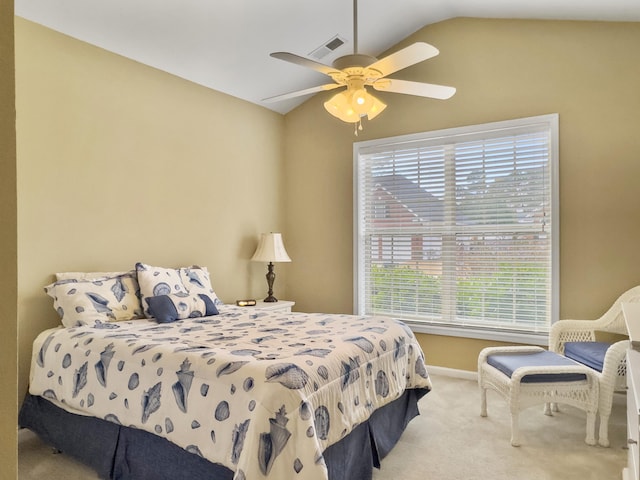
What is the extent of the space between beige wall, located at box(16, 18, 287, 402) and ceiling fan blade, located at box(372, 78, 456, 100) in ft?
6.52

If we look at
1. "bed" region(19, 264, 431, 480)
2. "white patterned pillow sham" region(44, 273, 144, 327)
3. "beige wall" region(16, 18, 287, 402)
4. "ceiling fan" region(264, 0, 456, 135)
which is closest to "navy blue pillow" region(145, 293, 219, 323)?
"bed" region(19, 264, 431, 480)

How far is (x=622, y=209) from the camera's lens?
3414mm

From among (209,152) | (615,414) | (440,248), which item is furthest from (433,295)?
(209,152)

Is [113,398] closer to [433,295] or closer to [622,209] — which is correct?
[433,295]

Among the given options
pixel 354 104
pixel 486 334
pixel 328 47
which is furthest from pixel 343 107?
pixel 486 334

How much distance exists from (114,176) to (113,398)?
1.84 m

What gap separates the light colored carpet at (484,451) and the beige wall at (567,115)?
92 cm

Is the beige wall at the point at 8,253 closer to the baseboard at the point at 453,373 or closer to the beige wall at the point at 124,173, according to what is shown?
the beige wall at the point at 124,173

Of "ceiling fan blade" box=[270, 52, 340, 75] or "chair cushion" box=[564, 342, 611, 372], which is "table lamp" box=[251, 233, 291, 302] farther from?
"chair cushion" box=[564, 342, 611, 372]

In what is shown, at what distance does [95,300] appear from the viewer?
2895 millimetres

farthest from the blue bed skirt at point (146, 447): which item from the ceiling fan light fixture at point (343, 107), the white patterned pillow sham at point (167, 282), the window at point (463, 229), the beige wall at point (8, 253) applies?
the ceiling fan light fixture at point (343, 107)

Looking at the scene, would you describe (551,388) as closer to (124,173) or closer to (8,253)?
(8,253)

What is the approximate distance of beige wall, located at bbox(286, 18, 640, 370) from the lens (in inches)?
134

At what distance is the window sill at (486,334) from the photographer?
3.75 metres
